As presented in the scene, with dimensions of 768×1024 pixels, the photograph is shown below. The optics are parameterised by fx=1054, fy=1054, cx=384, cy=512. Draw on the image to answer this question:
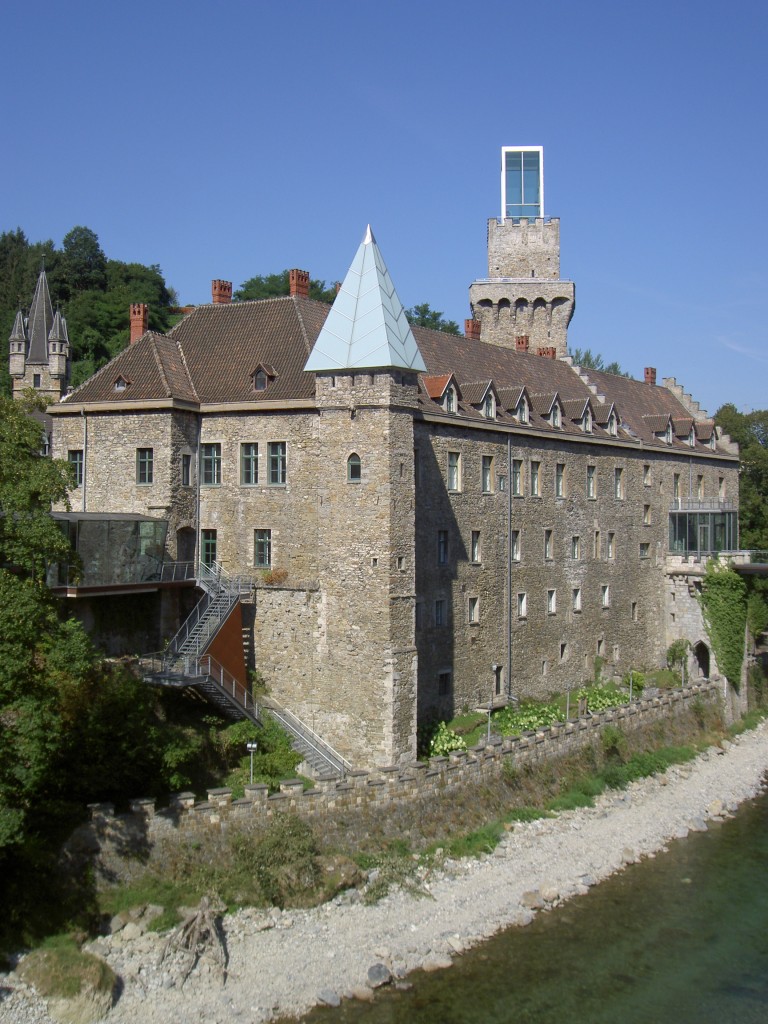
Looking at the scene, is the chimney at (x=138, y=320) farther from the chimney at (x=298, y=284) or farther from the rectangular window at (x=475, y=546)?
the rectangular window at (x=475, y=546)

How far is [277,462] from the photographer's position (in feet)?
109

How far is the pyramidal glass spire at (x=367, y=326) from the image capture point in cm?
3041

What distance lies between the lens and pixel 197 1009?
65.3 ft

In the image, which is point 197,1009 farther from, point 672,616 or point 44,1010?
point 672,616

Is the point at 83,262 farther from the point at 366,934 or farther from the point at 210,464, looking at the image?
the point at 366,934

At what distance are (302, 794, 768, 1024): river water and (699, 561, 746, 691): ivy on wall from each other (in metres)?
17.6

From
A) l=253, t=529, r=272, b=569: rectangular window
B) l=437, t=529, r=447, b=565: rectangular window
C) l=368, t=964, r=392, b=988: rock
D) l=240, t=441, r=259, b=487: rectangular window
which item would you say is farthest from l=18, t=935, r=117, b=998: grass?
l=437, t=529, r=447, b=565: rectangular window

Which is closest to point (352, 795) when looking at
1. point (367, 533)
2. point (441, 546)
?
point (367, 533)

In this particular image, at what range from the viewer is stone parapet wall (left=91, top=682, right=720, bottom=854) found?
23578mm

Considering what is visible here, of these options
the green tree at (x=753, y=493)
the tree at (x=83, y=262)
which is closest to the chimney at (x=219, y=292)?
the green tree at (x=753, y=493)

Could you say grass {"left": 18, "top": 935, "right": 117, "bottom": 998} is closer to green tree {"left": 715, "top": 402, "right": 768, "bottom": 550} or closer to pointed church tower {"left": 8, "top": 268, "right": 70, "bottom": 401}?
green tree {"left": 715, "top": 402, "right": 768, "bottom": 550}

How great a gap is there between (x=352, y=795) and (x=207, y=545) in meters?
11.0

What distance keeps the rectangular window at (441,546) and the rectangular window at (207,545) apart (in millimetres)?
7325

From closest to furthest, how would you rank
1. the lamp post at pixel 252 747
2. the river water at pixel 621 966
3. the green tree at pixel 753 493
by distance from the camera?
the river water at pixel 621 966, the lamp post at pixel 252 747, the green tree at pixel 753 493
